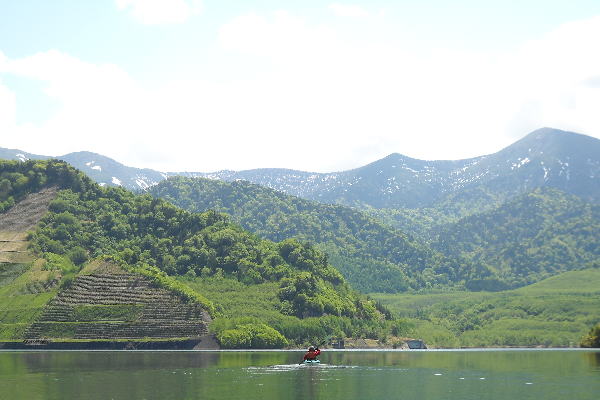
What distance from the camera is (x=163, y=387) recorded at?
133875 millimetres

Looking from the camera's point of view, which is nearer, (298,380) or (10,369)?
(298,380)

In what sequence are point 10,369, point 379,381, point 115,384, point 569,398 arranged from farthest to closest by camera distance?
point 10,369 → point 379,381 → point 115,384 → point 569,398

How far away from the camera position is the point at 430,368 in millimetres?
196625

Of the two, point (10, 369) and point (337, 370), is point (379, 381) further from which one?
point (10, 369)

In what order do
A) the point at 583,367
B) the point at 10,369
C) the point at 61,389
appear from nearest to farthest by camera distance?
1. the point at 61,389
2. the point at 10,369
3. the point at 583,367

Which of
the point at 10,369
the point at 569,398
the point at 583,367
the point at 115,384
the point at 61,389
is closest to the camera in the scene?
the point at 569,398

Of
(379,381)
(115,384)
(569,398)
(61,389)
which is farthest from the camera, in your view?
(379,381)

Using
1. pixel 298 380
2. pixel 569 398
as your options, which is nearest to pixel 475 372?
pixel 298 380

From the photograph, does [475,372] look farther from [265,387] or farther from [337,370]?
[265,387]

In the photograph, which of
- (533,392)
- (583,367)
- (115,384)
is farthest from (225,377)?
(583,367)

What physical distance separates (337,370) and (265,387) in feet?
161

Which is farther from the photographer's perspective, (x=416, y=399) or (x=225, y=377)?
(x=225, y=377)

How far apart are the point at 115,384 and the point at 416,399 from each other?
167 feet

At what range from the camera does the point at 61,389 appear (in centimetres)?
13062
